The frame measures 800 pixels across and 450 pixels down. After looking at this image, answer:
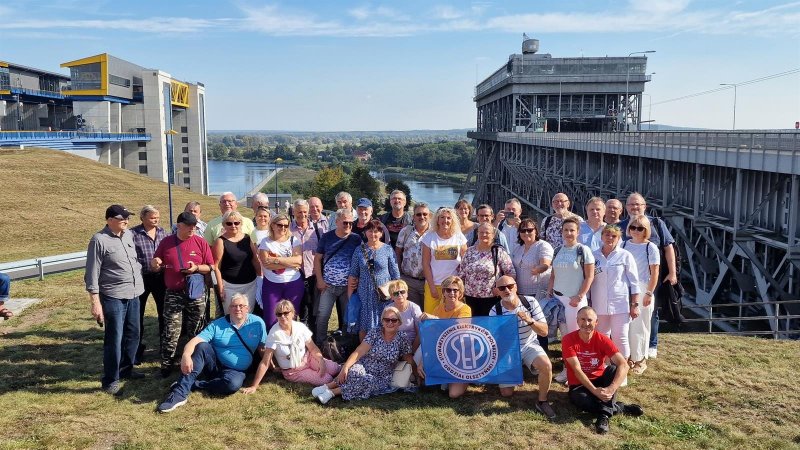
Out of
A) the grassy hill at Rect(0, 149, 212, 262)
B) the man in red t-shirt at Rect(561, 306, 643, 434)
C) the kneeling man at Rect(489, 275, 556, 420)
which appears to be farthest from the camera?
the grassy hill at Rect(0, 149, 212, 262)

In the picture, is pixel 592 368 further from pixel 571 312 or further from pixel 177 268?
pixel 177 268

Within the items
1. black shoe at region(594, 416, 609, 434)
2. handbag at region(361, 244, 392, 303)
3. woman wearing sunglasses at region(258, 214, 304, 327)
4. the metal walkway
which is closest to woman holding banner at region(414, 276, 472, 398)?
handbag at region(361, 244, 392, 303)

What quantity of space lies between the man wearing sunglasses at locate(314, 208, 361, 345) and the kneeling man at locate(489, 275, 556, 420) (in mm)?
1959

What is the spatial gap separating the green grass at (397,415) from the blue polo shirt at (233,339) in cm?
41

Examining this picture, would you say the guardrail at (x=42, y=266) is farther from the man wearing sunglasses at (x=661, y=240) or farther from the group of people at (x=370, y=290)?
the man wearing sunglasses at (x=661, y=240)

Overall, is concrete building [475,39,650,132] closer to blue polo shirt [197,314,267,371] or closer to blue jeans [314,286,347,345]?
blue jeans [314,286,347,345]

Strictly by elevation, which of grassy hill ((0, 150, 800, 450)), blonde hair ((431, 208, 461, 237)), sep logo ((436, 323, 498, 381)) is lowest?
grassy hill ((0, 150, 800, 450))

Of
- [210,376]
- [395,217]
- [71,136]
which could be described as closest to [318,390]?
[210,376]

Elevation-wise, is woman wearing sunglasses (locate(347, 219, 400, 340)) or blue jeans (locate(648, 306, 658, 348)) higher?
woman wearing sunglasses (locate(347, 219, 400, 340))

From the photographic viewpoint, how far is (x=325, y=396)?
6.72 metres

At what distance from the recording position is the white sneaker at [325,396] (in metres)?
6.68

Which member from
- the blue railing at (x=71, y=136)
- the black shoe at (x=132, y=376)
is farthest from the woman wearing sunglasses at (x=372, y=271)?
the blue railing at (x=71, y=136)

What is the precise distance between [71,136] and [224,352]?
5766 centimetres

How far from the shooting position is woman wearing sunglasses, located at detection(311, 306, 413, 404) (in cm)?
676
